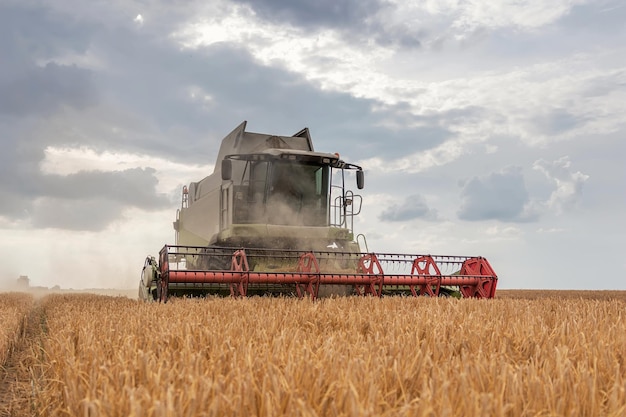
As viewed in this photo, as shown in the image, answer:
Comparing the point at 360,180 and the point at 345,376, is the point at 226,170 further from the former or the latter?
the point at 345,376

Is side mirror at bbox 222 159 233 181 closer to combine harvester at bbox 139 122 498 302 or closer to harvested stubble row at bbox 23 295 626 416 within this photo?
combine harvester at bbox 139 122 498 302

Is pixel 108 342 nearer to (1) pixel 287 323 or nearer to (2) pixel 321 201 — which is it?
(1) pixel 287 323

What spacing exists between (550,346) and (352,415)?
2121mm

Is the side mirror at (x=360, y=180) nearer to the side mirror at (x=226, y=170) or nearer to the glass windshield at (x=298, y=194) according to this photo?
the glass windshield at (x=298, y=194)

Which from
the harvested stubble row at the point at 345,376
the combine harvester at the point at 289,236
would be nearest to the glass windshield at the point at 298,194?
the combine harvester at the point at 289,236

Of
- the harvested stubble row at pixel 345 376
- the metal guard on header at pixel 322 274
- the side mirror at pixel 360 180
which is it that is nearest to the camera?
the harvested stubble row at pixel 345 376

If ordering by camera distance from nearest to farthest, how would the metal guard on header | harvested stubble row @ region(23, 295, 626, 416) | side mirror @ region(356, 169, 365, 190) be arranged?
harvested stubble row @ region(23, 295, 626, 416), the metal guard on header, side mirror @ region(356, 169, 365, 190)

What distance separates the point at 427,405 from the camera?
5.18ft

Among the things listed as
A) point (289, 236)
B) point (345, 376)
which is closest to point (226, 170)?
point (289, 236)

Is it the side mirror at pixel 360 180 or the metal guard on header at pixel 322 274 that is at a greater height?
the side mirror at pixel 360 180

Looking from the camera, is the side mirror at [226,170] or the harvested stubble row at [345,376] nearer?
the harvested stubble row at [345,376]

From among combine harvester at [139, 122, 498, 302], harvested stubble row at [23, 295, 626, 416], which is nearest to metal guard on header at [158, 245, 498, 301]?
combine harvester at [139, 122, 498, 302]

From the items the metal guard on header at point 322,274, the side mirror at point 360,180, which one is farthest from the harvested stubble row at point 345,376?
the side mirror at point 360,180

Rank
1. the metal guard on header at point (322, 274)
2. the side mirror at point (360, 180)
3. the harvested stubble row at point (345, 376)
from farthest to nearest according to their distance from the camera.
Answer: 1. the side mirror at point (360, 180)
2. the metal guard on header at point (322, 274)
3. the harvested stubble row at point (345, 376)
